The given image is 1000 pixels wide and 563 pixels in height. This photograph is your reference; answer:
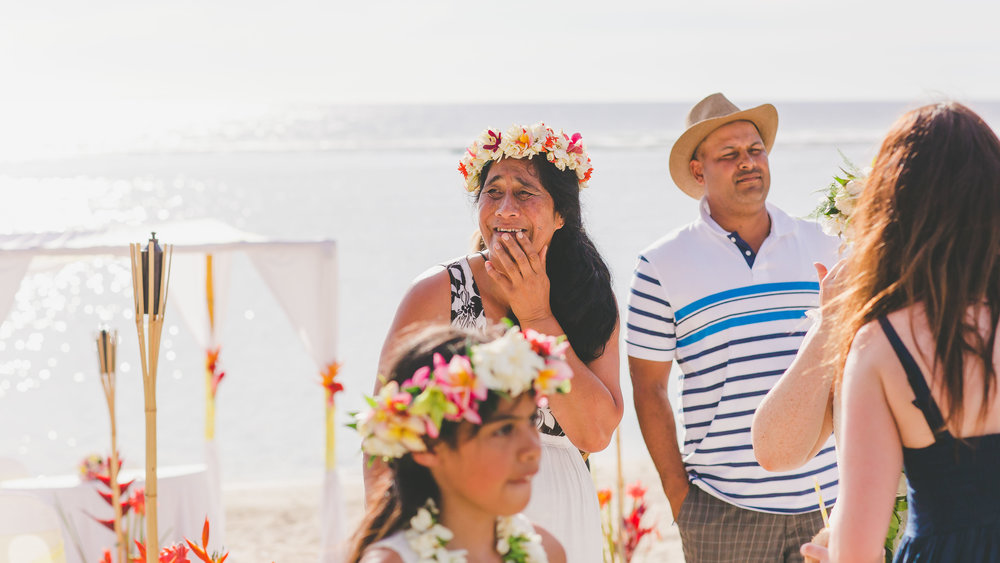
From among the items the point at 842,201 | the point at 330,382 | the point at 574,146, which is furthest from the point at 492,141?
the point at 330,382

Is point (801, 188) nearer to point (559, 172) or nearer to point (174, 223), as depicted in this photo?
point (174, 223)

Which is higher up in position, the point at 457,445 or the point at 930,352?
the point at 930,352

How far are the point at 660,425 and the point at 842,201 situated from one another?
46.7 inches

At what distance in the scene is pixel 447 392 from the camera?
1.78 metres

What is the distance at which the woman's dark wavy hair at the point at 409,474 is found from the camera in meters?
1.88

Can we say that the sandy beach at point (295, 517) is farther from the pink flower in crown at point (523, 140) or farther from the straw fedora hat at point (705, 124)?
the pink flower in crown at point (523, 140)

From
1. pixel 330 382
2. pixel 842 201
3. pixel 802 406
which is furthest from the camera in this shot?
pixel 330 382

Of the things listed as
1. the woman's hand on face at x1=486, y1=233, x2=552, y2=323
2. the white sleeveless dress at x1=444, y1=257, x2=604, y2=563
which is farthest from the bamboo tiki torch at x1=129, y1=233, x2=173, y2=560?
the woman's hand on face at x1=486, y1=233, x2=552, y2=323

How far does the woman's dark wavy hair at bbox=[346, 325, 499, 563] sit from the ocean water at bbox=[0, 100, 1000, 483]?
101 centimetres

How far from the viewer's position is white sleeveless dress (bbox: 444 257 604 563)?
9.26 feet

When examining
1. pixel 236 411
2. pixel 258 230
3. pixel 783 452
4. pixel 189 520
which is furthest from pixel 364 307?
pixel 783 452

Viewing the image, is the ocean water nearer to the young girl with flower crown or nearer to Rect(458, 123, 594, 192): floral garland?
Rect(458, 123, 594, 192): floral garland

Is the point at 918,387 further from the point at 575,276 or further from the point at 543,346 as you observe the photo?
the point at 575,276

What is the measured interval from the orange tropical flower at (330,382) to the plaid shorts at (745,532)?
3964 millimetres
